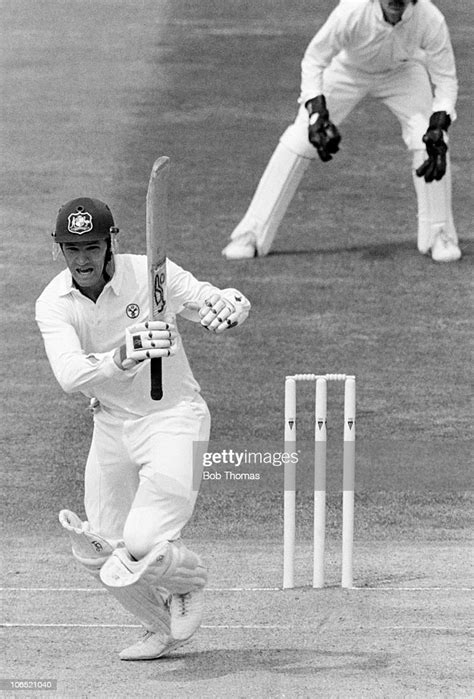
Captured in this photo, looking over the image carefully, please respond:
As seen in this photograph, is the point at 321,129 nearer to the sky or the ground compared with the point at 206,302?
nearer to the ground

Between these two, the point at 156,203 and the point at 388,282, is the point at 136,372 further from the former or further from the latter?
the point at 388,282

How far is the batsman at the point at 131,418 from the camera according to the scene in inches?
209

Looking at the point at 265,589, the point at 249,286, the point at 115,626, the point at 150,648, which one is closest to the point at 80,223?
the point at 150,648

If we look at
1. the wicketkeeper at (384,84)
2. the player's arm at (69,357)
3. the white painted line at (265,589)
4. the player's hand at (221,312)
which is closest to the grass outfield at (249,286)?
the white painted line at (265,589)

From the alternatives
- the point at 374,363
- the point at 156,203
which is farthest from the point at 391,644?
the point at 374,363

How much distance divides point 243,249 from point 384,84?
1.88 m

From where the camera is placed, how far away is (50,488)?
31.0 ft

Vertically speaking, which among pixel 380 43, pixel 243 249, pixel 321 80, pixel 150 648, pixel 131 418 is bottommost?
pixel 243 249

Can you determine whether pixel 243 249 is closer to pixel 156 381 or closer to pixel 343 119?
pixel 343 119

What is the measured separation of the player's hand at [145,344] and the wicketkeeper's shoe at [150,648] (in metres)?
1.13

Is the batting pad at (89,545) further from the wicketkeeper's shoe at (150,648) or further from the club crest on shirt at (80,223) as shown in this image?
the club crest on shirt at (80,223)

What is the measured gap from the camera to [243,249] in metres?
12.3

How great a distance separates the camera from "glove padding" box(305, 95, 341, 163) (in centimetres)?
1066

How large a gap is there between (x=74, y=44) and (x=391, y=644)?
989 cm
